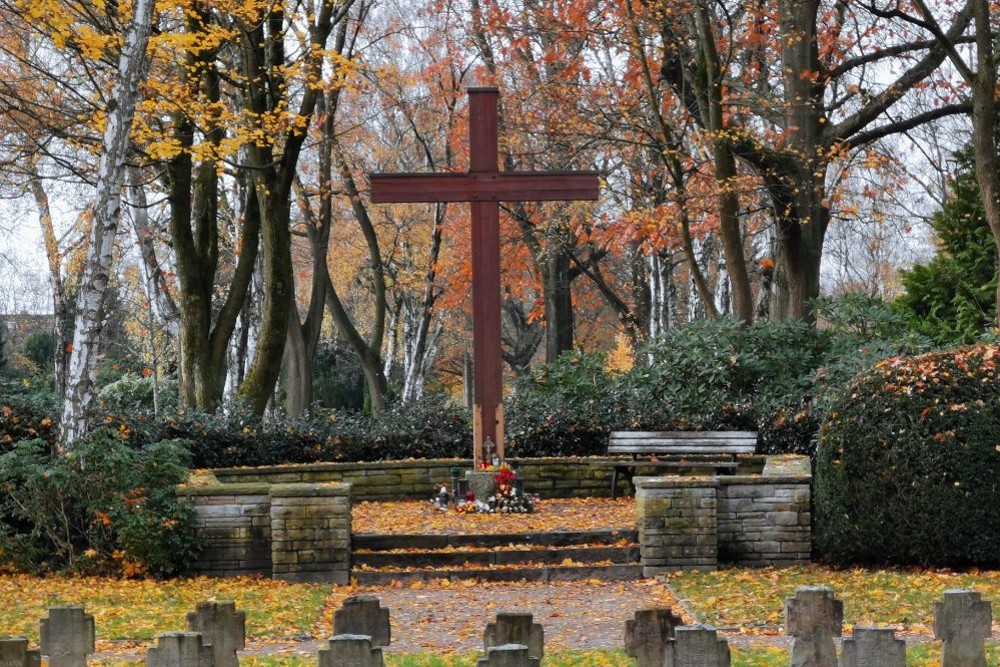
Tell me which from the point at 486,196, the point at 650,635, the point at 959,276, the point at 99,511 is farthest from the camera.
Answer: the point at 959,276

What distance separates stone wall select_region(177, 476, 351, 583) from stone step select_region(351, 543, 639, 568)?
0.40 metres

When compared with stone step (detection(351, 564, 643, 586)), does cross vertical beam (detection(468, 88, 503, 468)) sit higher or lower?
higher

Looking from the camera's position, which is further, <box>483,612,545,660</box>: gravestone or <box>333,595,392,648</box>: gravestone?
<box>333,595,392,648</box>: gravestone

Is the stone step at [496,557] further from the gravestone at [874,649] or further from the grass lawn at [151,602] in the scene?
the gravestone at [874,649]

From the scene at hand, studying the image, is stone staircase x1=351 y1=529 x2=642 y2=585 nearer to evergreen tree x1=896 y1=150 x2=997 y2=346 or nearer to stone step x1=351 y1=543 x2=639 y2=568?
stone step x1=351 y1=543 x2=639 y2=568

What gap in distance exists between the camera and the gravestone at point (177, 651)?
4648 mm

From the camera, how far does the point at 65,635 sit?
5.00 m

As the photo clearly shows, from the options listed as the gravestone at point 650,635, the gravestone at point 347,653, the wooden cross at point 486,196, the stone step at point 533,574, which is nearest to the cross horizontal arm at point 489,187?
the wooden cross at point 486,196

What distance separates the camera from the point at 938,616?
203 inches

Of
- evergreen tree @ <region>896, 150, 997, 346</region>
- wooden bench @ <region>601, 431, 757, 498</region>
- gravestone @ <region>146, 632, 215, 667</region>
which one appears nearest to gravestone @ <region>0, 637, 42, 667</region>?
gravestone @ <region>146, 632, 215, 667</region>

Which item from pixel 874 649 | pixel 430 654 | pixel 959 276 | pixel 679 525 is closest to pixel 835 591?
pixel 679 525

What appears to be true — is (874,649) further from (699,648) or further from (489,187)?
(489,187)

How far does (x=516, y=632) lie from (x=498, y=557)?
7.85m

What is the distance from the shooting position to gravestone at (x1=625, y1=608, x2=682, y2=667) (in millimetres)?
4902
